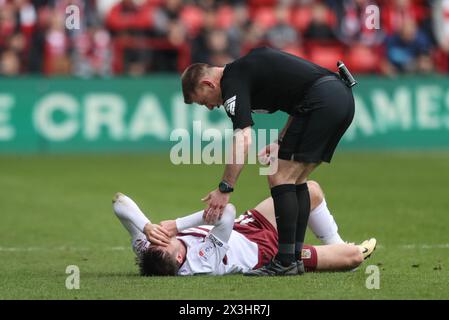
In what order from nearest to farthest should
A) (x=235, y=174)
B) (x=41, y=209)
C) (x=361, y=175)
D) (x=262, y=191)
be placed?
(x=235, y=174) < (x=41, y=209) < (x=262, y=191) < (x=361, y=175)

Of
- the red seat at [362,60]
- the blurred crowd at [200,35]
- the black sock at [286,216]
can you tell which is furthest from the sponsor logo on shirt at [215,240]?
the red seat at [362,60]

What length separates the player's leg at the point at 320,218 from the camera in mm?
9430

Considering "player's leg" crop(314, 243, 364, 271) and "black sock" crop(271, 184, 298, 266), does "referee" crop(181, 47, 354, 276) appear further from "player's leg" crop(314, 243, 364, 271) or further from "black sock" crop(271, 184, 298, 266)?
"player's leg" crop(314, 243, 364, 271)


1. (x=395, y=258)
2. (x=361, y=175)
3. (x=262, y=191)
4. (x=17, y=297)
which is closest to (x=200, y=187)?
(x=262, y=191)

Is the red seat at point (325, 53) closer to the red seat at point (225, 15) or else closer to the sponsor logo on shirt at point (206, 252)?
the red seat at point (225, 15)

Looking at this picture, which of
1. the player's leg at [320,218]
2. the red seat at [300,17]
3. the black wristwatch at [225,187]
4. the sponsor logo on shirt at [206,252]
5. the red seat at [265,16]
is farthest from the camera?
the red seat at [265,16]

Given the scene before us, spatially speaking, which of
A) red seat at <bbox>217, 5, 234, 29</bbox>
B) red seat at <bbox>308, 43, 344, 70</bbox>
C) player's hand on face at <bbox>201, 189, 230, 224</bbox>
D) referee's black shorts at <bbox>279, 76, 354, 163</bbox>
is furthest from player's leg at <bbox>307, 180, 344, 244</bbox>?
red seat at <bbox>217, 5, 234, 29</bbox>

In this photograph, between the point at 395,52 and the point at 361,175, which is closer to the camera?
the point at 361,175

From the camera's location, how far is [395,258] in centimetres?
1016

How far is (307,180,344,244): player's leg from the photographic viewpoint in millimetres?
9430

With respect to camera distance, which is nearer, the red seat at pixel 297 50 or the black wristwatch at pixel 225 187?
the black wristwatch at pixel 225 187

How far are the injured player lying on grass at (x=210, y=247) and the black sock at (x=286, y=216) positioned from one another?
29 cm
